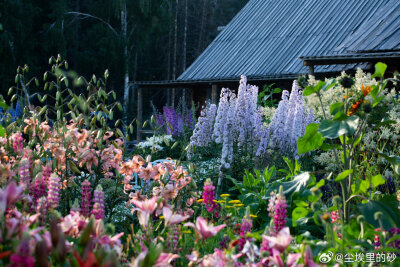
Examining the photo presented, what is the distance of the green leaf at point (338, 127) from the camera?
8.36 ft

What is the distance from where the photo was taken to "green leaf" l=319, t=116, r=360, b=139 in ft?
8.36

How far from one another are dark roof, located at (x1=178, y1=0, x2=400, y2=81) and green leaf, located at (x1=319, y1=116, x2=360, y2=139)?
27.9ft

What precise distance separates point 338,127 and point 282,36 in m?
12.2

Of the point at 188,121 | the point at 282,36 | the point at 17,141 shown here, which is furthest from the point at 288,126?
the point at 282,36

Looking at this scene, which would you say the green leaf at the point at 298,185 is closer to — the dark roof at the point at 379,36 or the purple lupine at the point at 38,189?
the purple lupine at the point at 38,189

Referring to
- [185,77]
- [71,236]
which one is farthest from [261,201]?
[185,77]

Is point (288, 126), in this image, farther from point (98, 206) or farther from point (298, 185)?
point (98, 206)

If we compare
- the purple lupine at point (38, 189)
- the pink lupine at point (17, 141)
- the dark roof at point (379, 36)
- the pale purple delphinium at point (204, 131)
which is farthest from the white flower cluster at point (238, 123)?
the dark roof at point (379, 36)

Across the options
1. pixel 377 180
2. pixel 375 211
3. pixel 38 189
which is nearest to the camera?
pixel 38 189

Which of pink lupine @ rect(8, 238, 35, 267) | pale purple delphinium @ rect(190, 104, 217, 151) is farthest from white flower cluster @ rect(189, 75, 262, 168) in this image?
pink lupine @ rect(8, 238, 35, 267)

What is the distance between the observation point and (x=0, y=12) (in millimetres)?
21359

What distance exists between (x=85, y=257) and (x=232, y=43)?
14.9 meters

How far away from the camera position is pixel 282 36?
1436 cm

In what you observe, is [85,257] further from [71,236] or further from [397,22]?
[397,22]
